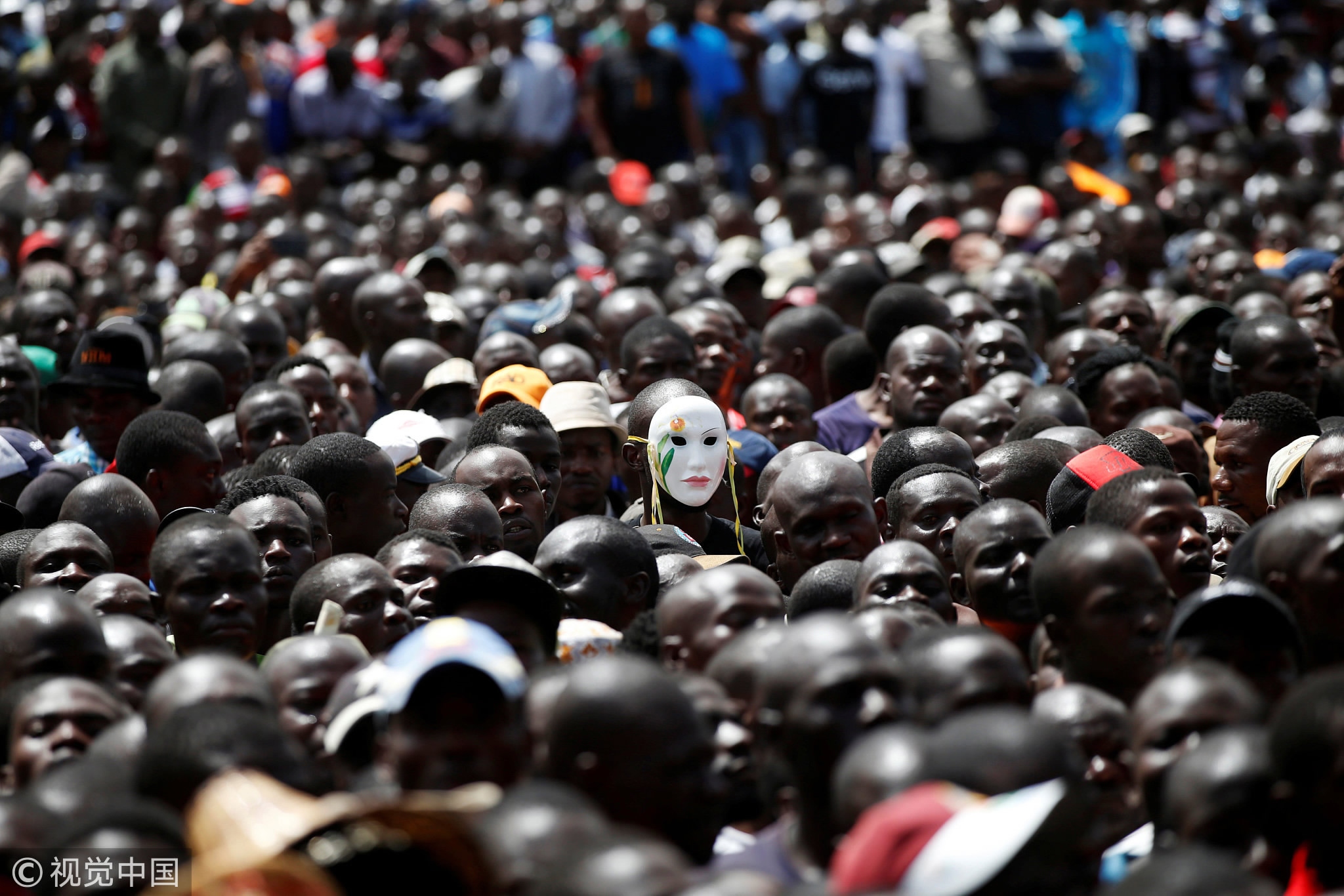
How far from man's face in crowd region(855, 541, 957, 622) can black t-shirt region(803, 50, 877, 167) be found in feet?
38.5

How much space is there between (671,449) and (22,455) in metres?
3.16

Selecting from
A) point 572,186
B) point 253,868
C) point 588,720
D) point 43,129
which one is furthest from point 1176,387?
point 43,129

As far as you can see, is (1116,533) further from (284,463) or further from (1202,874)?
(284,463)

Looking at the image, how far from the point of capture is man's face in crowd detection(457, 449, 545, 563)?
282 inches

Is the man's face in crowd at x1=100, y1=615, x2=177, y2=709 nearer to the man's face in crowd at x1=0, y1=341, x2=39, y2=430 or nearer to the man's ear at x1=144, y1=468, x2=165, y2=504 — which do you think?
the man's ear at x1=144, y1=468, x2=165, y2=504

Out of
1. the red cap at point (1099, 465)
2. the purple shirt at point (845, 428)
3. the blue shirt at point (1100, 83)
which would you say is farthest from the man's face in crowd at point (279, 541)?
the blue shirt at point (1100, 83)

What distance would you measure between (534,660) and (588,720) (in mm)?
1275

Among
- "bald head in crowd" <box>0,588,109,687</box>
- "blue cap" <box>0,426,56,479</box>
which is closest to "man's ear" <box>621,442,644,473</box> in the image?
"blue cap" <box>0,426,56,479</box>

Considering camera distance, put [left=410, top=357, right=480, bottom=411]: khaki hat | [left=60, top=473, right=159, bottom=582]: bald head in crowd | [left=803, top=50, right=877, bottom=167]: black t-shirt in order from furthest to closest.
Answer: [left=803, top=50, right=877, bottom=167]: black t-shirt
[left=410, top=357, right=480, bottom=411]: khaki hat
[left=60, top=473, right=159, bottom=582]: bald head in crowd

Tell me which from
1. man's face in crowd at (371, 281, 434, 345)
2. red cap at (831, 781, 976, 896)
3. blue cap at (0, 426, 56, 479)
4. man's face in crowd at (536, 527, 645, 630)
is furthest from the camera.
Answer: man's face in crowd at (371, 281, 434, 345)

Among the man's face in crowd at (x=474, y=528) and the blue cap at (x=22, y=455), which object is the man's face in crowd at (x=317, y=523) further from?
the blue cap at (x=22, y=455)

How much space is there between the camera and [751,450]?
8273 millimetres

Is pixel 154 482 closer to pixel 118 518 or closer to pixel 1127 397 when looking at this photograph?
pixel 118 518

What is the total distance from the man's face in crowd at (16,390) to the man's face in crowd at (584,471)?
2.96 meters
